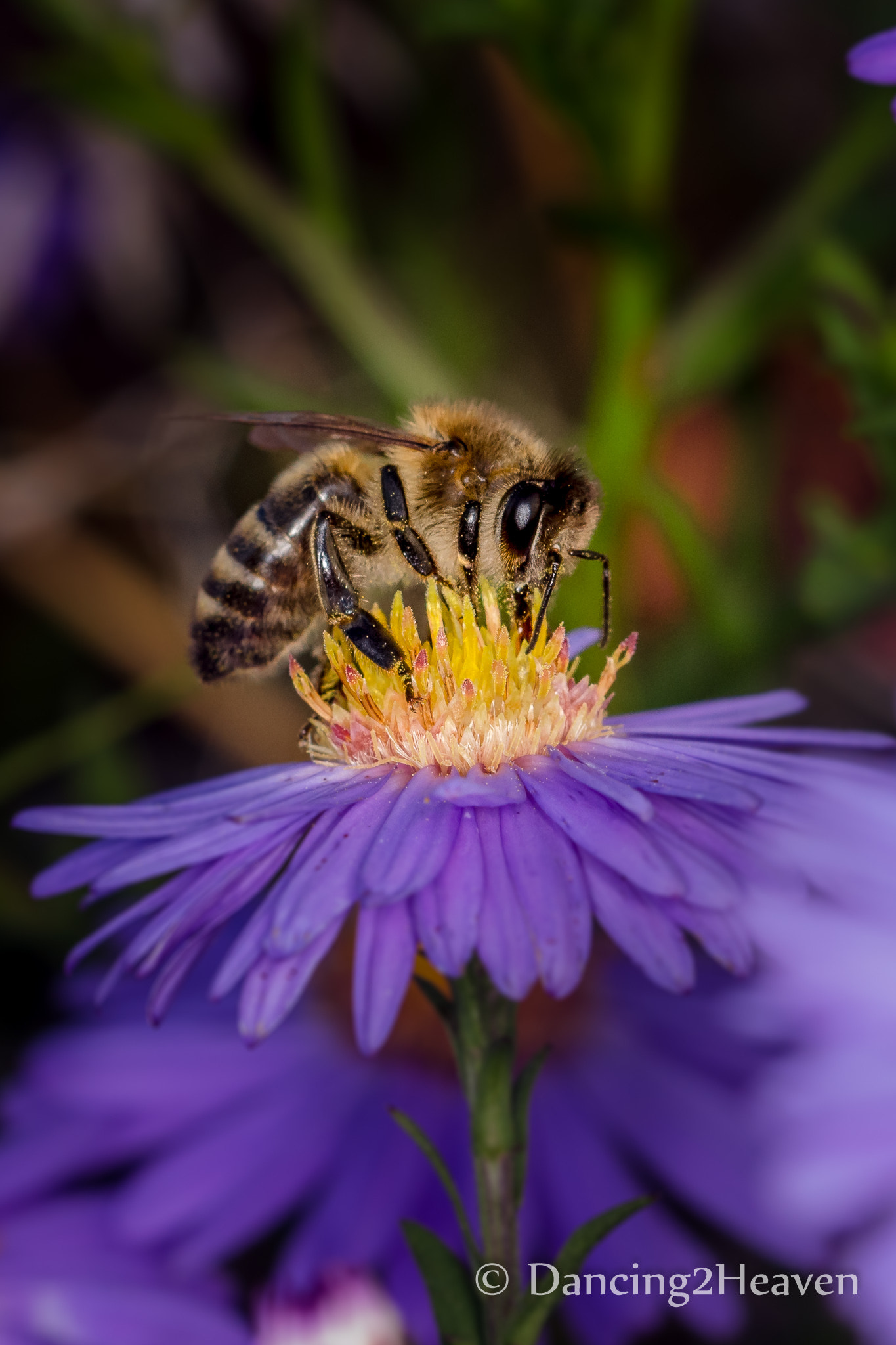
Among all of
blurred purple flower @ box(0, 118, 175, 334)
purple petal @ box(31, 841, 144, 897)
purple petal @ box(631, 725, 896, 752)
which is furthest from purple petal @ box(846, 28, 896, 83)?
blurred purple flower @ box(0, 118, 175, 334)

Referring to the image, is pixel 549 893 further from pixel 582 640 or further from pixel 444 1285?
pixel 582 640

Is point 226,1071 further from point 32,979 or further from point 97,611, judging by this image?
point 97,611

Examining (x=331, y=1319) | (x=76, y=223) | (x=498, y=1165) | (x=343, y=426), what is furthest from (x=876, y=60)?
(x=76, y=223)

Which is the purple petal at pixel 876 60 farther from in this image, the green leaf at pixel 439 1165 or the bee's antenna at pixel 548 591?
the green leaf at pixel 439 1165

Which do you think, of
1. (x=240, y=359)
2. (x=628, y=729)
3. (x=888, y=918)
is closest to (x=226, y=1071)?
(x=628, y=729)

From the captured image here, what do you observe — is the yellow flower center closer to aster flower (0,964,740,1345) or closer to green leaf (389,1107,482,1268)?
green leaf (389,1107,482,1268)

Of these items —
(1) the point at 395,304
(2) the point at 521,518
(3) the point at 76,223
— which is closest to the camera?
(2) the point at 521,518

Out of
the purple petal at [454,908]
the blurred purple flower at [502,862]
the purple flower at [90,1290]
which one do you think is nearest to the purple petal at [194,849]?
the blurred purple flower at [502,862]
